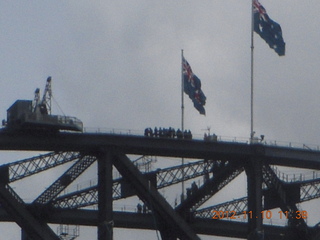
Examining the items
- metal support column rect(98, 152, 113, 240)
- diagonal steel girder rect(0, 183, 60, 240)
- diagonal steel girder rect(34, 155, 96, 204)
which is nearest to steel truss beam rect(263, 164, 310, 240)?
metal support column rect(98, 152, 113, 240)

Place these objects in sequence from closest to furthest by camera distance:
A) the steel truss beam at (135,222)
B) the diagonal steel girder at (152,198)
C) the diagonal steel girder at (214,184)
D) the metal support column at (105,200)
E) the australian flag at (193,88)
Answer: the metal support column at (105,200) → the diagonal steel girder at (152,198) → the diagonal steel girder at (214,184) → the australian flag at (193,88) → the steel truss beam at (135,222)

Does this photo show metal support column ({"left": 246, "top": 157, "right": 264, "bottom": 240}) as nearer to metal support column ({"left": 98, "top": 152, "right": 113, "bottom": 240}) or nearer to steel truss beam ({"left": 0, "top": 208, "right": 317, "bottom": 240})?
steel truss beam ({"left": 0, "top": 208, "right": 317, "bottom": 240})

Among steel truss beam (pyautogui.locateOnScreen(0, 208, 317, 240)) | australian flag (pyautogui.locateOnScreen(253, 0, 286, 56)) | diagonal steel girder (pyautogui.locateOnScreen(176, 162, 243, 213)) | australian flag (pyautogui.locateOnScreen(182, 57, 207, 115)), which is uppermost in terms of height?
australian flag (pyautogui.locateOnScreen(253, 0, 286, 56))

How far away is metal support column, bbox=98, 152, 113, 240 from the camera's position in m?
153

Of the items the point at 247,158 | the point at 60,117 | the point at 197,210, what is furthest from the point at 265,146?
the point at 60,117

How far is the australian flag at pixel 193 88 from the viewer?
164250 mm

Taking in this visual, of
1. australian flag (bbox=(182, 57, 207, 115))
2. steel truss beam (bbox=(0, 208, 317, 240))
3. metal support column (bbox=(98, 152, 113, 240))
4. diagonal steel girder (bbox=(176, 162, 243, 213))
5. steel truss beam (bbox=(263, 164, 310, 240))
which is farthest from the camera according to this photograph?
steel truss beam (bbox=(0, 208, 317, 240))

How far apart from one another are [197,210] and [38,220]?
19.9 metres

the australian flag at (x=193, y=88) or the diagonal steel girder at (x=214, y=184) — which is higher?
the australian flag at (x=193, y=88)

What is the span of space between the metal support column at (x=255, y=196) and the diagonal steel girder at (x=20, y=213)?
78.6ft

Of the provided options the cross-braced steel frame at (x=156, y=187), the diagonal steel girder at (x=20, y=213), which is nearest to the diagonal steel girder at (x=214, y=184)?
the cross-braced steel frame at (x=156, y=187)

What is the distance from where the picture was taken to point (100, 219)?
6043 inches

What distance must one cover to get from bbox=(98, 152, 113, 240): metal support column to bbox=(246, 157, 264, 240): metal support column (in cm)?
1725

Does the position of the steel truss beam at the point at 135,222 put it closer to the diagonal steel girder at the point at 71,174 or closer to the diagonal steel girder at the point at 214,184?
the diagonal steel girder at the point at 214,184
